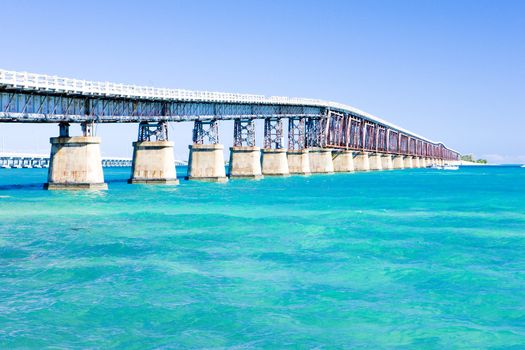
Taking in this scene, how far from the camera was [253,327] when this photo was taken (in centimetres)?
1875

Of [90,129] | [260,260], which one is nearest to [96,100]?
[90,129]

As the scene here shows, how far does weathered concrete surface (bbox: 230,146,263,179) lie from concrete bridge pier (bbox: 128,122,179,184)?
25777mm

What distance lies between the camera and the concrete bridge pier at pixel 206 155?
101m

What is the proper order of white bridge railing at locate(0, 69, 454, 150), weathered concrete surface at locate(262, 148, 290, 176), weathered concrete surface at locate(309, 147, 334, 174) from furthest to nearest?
weathered concrete surface at locate(309, 147, 334, 174) < weathered concrete surface at locate(262, 148, 290, 176) < white bridge railing at locate(0, 69, 454, 150)

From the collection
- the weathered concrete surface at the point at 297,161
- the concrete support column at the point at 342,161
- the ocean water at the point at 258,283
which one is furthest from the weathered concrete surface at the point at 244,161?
the ocean water at the point at 258,283

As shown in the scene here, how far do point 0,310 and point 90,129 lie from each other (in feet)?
185

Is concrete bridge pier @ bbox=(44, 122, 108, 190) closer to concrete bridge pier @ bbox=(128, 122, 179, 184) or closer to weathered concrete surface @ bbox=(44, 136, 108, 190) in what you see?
weathered concrete surface @ bbox=(44, 136, 108, 190)

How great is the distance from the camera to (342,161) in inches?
7101

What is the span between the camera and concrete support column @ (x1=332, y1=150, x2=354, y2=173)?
7057 inches

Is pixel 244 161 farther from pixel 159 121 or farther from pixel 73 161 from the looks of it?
pixel 73 161

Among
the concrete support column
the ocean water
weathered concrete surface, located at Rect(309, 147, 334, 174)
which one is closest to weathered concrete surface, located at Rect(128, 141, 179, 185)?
the ocean water

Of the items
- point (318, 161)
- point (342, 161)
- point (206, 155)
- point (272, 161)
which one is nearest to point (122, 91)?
point (206, 155)

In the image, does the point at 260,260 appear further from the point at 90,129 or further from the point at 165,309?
the point at 90,129

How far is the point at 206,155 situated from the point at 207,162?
1168 millimetres
